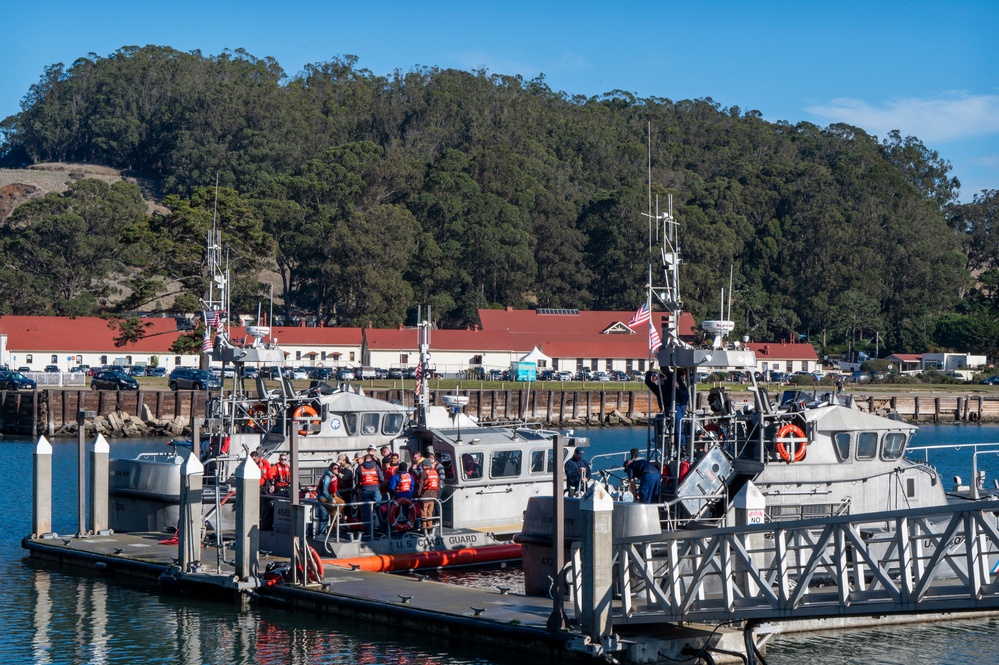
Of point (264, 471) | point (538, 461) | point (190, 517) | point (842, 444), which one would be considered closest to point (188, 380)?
point (538, 461)

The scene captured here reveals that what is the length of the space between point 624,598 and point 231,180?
13312cm

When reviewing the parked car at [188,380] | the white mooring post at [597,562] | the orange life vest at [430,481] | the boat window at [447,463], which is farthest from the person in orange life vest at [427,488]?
the parked car at [188,380]

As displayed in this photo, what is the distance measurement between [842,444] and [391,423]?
9.76 meters

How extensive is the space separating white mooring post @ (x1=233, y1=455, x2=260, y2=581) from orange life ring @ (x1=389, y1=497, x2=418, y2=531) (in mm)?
3216

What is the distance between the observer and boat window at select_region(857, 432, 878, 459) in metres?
21.1

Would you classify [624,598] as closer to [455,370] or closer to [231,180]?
[455,370]

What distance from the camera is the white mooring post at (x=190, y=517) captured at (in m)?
21.1

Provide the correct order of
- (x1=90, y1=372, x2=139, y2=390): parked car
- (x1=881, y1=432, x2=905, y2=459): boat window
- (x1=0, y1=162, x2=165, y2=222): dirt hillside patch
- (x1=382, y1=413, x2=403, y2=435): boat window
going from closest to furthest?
(x1=881, y1=432, x2=905, y2=459): boat window → (x1=382, y1=413, x2=403, y2=435): boat window → (x1=90, y1=372, x2=139, y2=390): parked car → (x1=0, y1=162, x2=165, y2=222): dirt hillside patch

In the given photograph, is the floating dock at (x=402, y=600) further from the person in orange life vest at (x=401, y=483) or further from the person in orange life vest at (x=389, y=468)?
the person in orange life vest at (x=389, y=468)

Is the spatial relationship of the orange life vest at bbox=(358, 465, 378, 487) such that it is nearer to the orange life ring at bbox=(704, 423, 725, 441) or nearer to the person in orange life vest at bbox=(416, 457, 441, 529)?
the person in orange life vest at bbox=(416, 457, 441, 529)

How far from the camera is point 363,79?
199250mm

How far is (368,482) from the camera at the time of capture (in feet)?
74.6

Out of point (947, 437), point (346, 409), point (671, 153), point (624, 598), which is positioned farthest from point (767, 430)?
point (671, 153)

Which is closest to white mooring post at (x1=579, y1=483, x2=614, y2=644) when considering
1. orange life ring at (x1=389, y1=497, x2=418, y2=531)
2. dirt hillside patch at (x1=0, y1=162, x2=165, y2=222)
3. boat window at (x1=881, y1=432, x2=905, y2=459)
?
boat window at (x1=881, y1=432, x2=905, y2=459)
